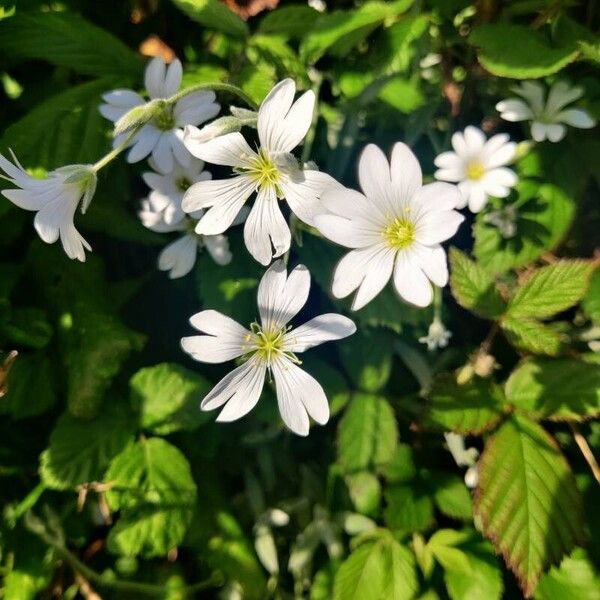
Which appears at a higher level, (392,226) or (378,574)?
(392,226)

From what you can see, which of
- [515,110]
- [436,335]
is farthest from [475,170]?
[436,335]

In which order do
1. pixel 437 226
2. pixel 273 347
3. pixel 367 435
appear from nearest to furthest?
pixel 437 226 < pixel 273 347 < pixel 367 435

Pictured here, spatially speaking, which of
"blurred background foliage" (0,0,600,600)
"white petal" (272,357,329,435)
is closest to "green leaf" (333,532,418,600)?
"blurred background foliage" (0,0,600,600)

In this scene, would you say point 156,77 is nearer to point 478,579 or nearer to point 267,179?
point 267,179

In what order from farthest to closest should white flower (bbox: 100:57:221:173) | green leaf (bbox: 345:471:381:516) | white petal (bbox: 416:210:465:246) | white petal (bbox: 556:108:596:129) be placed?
green leaf (bbox: 345:471:381:516) < white petal (bbox: 556:108:596:129) < white flower (bbox: 100:57:221:173) < white petal (bbox: 416:210:465:246)

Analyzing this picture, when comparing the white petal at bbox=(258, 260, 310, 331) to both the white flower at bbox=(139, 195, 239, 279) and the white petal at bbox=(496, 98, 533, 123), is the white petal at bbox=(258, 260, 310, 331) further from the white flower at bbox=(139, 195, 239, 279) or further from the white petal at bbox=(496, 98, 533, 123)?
the white petal at bbox=(496, 98, 533, 123)

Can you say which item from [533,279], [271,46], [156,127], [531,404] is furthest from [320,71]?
[531,404]

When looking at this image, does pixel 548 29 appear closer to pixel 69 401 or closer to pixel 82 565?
pixel 69 401
